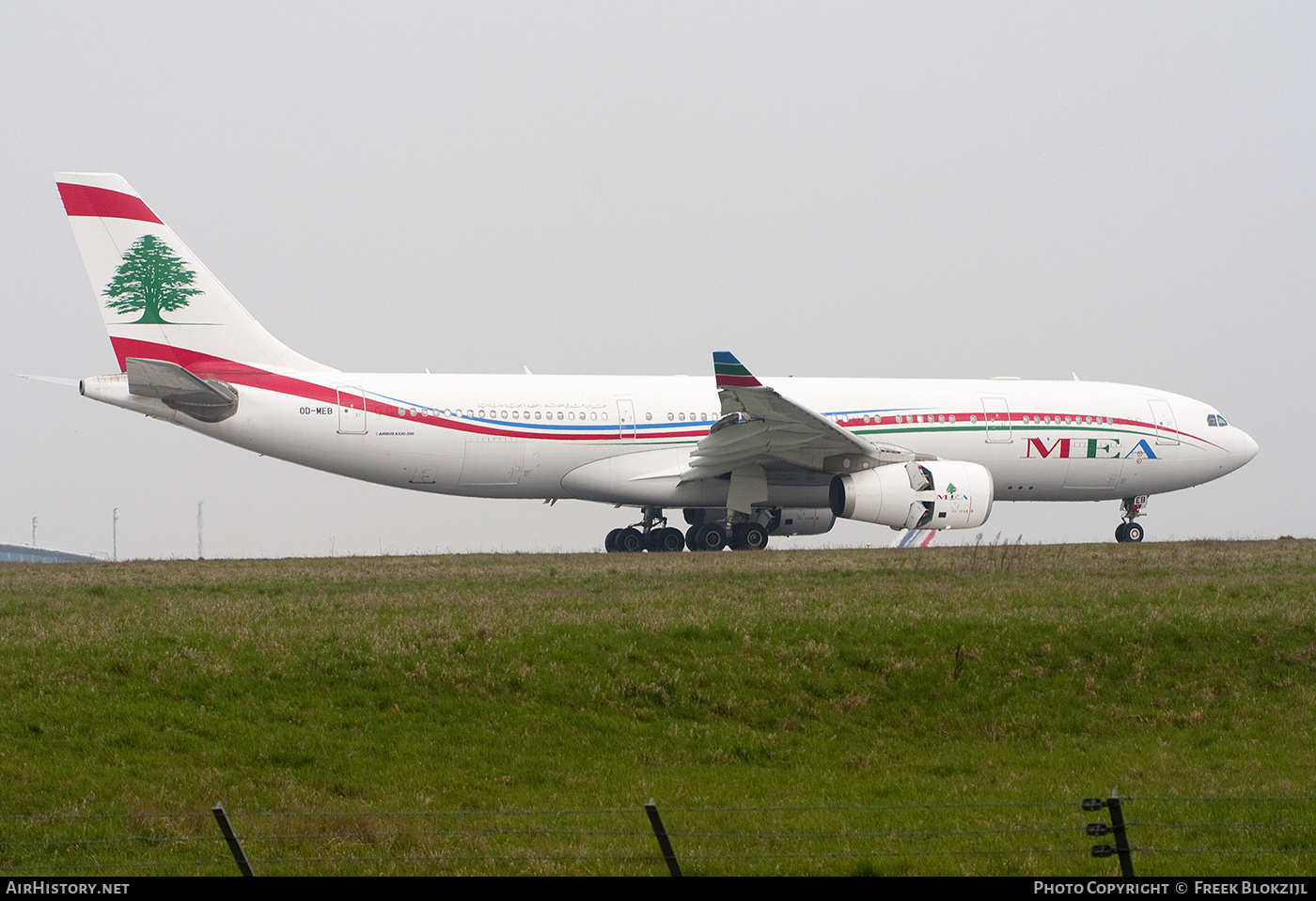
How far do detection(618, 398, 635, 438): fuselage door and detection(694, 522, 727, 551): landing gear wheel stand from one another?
2.83m

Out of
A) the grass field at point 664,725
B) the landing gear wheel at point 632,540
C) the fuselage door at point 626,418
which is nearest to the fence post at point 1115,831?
the grass field at point 664,725

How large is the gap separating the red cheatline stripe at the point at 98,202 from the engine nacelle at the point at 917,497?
1517 cm

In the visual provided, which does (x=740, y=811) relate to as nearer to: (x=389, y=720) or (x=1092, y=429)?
(x=389, y=720)

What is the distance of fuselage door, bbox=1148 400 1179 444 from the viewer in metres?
31.4

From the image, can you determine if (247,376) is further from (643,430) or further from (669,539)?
(669,539)

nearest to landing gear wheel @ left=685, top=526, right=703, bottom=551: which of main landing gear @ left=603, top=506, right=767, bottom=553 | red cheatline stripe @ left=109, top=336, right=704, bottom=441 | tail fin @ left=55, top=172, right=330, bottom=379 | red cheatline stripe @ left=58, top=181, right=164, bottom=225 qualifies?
main landing gear @ left=603, top=506, right=767, bottom=553

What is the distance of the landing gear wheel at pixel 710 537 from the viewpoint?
29125 millimetres

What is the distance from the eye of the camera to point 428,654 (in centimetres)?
1416

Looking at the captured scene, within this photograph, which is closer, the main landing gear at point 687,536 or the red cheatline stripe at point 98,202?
the red cheatline stripe at point 98,202

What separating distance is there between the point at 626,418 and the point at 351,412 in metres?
5.76

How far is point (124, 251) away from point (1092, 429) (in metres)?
21.5

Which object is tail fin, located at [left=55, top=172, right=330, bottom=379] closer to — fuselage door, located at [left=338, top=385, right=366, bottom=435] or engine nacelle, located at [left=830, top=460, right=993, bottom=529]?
fuselage door, located at [left=338, top=385, right=366, bottom=435]

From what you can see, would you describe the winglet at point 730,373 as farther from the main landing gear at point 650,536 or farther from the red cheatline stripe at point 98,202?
the red cheatline stripe at point 98,202

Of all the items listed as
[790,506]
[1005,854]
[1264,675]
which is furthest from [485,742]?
[790,506]
